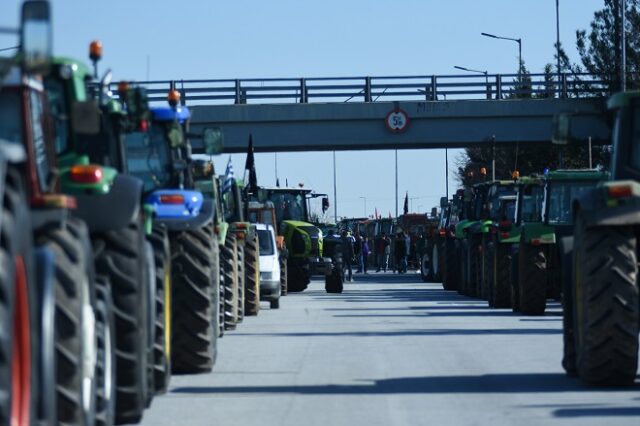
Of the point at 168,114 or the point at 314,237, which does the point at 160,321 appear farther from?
the point at 314,237

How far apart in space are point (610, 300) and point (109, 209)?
4.59 meters

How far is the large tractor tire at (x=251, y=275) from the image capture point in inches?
1142

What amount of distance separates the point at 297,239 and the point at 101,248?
3229 centimetres

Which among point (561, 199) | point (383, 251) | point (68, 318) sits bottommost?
point (383, 251)

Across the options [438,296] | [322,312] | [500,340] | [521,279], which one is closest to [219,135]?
[500,340]

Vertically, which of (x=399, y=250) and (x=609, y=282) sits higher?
(x=609, y=282)

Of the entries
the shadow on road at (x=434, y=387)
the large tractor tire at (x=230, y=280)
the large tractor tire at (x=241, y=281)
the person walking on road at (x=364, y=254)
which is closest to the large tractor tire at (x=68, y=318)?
the shadow on road at (x=434, y=387)

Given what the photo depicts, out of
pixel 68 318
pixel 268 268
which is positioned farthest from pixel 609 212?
pixel 268 268

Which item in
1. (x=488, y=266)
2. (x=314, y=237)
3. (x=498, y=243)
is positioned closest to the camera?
(x=498, y=243)

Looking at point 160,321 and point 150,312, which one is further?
point 160,321

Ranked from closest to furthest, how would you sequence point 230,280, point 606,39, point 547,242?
point 230,280 → point 547,242 → point 606,39

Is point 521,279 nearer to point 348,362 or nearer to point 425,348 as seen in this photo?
point 425,348

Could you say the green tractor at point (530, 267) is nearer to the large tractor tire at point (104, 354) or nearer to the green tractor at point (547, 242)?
the green tractor at point (547, 242)

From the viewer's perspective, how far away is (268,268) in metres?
32.8
